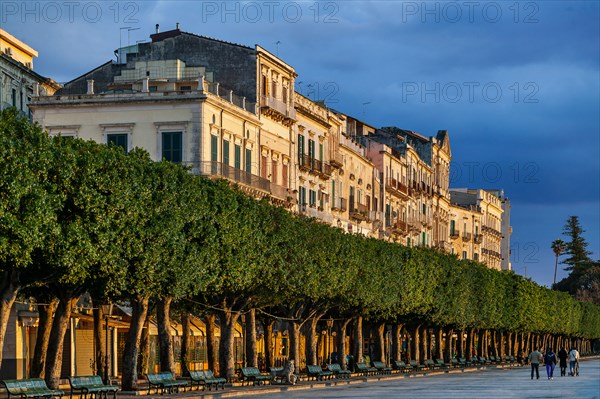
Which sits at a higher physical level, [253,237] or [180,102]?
[180,102]

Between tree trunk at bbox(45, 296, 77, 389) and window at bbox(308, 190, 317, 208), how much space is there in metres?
45.8

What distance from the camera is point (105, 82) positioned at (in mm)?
80875

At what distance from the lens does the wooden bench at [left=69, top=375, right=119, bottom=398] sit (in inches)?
1759

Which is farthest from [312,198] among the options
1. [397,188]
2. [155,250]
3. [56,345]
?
[56,345]

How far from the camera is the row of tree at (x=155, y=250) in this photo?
40750 mm

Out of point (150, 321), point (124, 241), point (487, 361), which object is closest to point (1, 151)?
point (124, 241)

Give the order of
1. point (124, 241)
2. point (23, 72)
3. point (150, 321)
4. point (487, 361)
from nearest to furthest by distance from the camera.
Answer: point (124, 241) < point (150, 321) < point (23, 72) < point (487, 361)

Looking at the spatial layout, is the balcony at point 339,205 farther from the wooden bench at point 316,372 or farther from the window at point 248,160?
the wooden bench at point 316,372

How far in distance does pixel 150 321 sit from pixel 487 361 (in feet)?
187

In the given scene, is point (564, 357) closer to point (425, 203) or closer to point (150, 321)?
point (150, 321)

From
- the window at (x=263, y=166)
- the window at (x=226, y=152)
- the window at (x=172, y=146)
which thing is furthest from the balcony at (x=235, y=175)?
the window at (x=263, y=166)

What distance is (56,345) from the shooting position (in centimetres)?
4828

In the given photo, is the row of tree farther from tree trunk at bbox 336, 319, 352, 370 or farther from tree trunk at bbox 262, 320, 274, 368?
tree trunk at bbox 262, 320, 274, 368

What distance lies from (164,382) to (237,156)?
29516 millimetres
